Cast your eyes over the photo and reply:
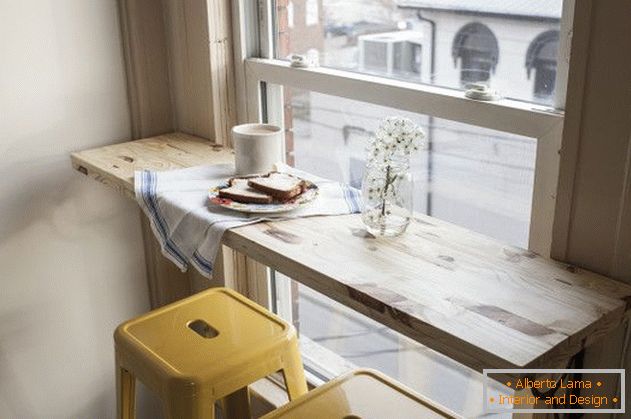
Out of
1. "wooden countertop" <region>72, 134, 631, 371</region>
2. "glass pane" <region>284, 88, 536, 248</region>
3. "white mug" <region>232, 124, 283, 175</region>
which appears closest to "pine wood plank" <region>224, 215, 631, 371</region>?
"wooden countertop" <region>72, 134, 631, 371</region>

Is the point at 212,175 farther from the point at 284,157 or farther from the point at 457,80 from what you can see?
the point at 457,80

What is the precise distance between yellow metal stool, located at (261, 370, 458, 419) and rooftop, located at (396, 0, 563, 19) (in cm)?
71

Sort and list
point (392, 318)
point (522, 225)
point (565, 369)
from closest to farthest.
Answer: point (392, 318) → point (565, 369) → point (522, 225)

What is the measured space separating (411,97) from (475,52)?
0.16 meters

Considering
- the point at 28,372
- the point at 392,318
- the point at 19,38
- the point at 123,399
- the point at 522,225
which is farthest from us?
the point at 28,372

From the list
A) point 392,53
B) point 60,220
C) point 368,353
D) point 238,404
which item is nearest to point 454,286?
point 392,53

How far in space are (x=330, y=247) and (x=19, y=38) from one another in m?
0.98

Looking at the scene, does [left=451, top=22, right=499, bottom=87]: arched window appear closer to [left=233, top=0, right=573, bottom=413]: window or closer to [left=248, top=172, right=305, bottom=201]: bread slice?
[left=233, top=0, right=573, bottom=413]: window

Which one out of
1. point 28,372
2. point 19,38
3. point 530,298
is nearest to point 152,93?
point 19,38

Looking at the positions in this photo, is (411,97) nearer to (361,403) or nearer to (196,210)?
(196,210)

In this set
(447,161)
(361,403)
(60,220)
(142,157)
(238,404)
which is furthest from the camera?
(60,220)

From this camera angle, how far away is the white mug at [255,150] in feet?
Answer: 5.16

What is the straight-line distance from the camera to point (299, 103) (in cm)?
181

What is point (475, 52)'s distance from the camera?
4.53 feet
